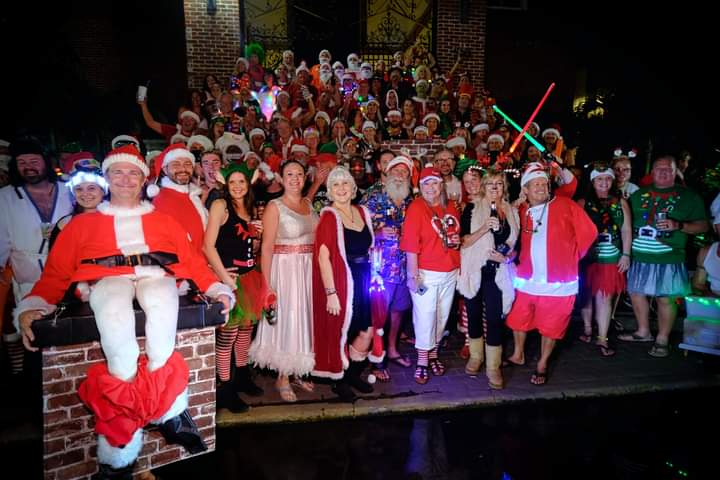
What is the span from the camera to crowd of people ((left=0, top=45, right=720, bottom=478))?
2590mm

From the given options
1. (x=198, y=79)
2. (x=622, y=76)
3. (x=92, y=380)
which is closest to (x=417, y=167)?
(x=92, y=380)

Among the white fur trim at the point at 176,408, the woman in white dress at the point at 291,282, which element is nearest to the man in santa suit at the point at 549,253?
the woman in white dress at the point at 291,282

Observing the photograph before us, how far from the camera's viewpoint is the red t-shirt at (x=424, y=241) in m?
3.95

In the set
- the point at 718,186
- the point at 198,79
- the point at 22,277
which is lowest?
the point at 22,277

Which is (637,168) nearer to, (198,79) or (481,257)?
(481,257)

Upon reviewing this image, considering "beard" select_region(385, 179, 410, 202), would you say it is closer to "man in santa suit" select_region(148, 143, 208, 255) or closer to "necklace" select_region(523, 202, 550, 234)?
"necklace" select_region(523, 202, 550, 234)

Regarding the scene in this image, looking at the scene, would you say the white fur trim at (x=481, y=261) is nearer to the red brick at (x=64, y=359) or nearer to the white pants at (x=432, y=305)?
the white pants at (x=432, y=305)

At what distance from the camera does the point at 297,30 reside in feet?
43.9

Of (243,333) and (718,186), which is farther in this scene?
(718,186)

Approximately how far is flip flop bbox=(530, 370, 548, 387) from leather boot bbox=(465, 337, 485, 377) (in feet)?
1.69

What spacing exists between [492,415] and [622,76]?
13136 millimetres

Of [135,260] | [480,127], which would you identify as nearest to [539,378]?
[135,260]

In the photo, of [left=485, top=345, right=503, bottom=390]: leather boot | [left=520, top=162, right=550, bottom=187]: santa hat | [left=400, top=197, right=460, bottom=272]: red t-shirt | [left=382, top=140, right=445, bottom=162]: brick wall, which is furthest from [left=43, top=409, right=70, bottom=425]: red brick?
[left=382, top=140, right=445, bottom=162]: brick wall

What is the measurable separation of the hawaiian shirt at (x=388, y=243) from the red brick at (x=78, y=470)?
2.66 meters
